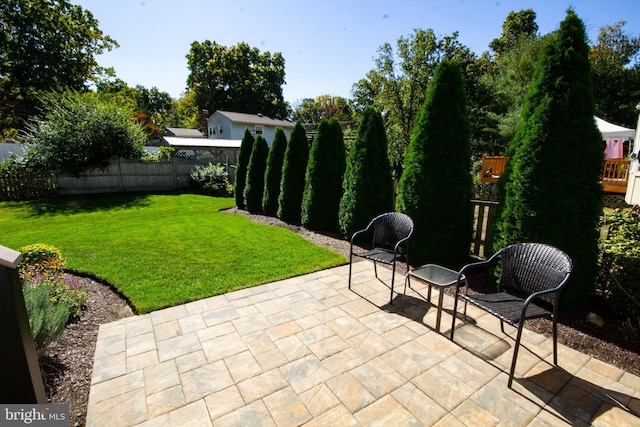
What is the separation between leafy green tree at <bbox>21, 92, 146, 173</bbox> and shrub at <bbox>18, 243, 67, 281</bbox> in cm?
1071

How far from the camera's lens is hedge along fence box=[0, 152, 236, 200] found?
36.6ft

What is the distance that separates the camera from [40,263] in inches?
147

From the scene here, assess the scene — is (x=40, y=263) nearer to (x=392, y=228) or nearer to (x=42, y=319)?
(x=42, y=319)

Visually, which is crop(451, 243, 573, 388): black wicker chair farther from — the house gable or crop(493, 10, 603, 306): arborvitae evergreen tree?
the house gable

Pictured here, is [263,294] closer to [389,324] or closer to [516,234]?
[389,324]

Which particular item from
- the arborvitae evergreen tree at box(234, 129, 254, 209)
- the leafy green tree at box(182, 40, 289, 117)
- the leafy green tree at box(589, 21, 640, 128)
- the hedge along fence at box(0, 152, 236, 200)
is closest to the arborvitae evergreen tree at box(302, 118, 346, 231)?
the arborvitae evergreen tree at box(234, 129, 254, 209)

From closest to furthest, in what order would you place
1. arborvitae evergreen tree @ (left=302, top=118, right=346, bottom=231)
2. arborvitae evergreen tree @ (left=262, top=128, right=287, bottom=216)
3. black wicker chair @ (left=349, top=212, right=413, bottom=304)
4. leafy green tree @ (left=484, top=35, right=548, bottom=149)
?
black wicker chair @ (left=349, top=212, right=413, bottom=304), arborvitae evergreen tree @ (left=302, top=118, right=346, bottom=231), arborvitae evergreen tree @ (left=262, top=128, right=287, bottom=216), leafy green tree @ (left=484, top=35, right=548, bottom=149)

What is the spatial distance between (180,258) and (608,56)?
27.1 m

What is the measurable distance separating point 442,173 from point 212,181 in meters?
12.0

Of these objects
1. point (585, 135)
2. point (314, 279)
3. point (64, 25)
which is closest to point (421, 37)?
point (585, 135)

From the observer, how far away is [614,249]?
303 centimetres

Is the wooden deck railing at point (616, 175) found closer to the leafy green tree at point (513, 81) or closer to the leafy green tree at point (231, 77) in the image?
the leafy green tree at point (513, 81)

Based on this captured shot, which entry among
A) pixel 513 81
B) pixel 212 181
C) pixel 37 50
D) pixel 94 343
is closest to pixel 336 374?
pixel 94 343

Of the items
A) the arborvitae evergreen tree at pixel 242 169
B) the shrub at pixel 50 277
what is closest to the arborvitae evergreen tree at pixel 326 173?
the arborvitae evergreen tree at pixel 242 169
